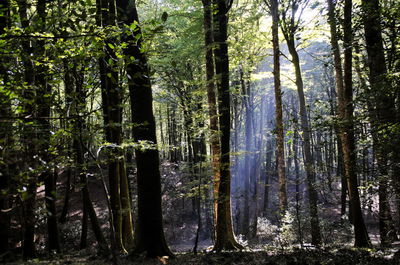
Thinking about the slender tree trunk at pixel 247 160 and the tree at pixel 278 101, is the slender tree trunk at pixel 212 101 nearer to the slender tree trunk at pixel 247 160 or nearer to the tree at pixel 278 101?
the tree at pixel 278 101

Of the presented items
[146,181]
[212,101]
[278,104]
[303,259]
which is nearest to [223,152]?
[212,101]

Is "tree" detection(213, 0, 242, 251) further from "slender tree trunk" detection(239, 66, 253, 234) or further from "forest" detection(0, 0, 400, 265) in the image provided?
"slender tree trunk" detection(239, 66, 253, 234)

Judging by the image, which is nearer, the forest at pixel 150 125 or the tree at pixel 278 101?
the forest at pixel 150 125

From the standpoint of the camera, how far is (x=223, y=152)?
9750 millimetres

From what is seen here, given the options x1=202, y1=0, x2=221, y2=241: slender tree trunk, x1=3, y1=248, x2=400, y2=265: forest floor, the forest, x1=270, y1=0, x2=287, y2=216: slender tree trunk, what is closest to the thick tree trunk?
the forest

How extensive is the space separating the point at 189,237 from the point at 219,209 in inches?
515

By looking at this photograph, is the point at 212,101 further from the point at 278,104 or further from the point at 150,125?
the point at 278,104

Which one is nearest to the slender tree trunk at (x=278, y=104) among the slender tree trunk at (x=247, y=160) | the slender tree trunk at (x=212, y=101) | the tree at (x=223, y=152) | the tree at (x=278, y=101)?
the tree at (x=278, y=101)

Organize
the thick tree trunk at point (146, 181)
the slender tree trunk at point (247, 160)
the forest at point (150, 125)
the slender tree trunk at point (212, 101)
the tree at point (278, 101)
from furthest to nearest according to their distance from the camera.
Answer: the slender tree trunk at point (247, 160)
the tree at point (278, 101)
the slender tree trunk at point (212, 101)
the thick tree trunk at point (146, 181)
the forest at point (150, 125)

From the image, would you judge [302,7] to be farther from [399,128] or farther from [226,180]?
[399,128]

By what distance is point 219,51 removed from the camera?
10109mm

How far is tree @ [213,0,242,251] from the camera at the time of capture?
9.34 meters

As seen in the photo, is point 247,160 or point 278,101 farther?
point 247,160

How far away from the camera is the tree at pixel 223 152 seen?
934 centimetres
